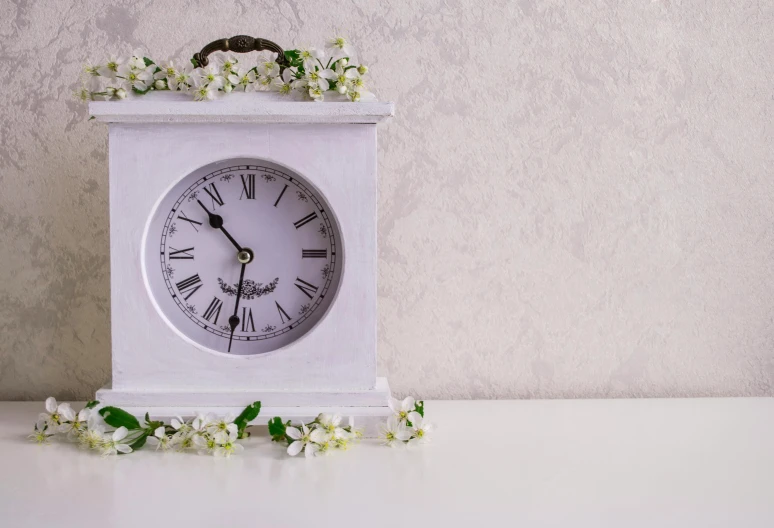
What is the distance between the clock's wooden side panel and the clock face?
25mm

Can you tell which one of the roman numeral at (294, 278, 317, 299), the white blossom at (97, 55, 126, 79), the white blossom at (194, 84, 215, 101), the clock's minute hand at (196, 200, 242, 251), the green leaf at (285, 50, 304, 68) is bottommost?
the roman numeral at (294, 278, 317, 299)

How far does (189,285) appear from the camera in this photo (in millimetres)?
1017

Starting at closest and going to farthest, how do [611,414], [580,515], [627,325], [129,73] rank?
[580,515], [129,73], [611,414], [627,325]

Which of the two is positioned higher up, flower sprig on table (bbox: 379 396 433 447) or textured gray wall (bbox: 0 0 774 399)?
textured gray wall (bbox: 0 0 774 399)

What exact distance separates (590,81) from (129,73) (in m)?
0.79

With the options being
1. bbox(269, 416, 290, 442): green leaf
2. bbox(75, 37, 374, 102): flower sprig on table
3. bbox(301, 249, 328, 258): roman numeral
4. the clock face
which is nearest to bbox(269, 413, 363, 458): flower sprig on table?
bbox(269, 416, 290, 442): green leaf

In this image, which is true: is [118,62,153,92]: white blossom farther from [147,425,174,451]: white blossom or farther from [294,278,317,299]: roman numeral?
[147,425,174,451]: white blossom

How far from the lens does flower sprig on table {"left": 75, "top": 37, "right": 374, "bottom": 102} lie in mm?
966

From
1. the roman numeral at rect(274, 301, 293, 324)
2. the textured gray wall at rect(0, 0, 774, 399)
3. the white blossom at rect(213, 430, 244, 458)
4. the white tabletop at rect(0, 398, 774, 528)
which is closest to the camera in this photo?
the white tabletop at rect(0, 398, 774, 528)

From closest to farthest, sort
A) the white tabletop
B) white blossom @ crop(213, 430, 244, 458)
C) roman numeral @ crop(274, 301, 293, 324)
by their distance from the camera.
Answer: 1. the white tabletop
2. white blossom @ crop(213, 430, 244, 458)
3. roman numeral @ crop(274, 301, 293, 324)

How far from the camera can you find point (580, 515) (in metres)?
0.73

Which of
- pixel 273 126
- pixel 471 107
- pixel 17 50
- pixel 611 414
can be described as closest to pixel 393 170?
pixel 471 107

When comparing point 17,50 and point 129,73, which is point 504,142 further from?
point 17,50

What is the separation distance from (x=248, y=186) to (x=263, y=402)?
0.31 meters
